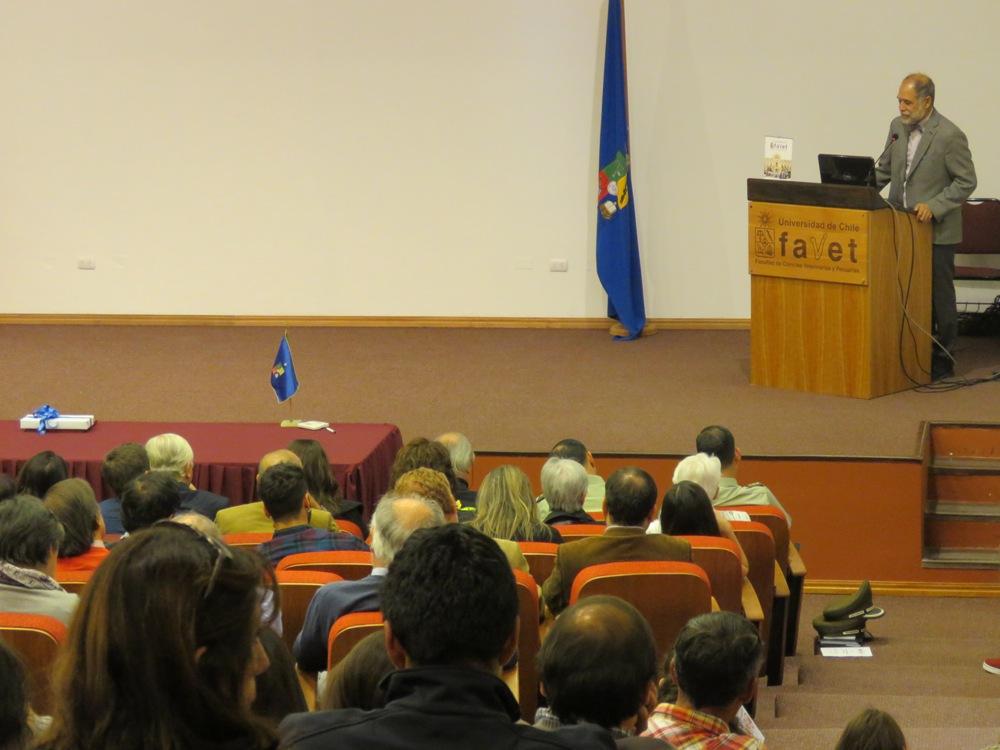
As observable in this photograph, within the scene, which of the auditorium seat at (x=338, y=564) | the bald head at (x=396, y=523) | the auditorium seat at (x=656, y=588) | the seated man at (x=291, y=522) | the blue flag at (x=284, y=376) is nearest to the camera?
the bald head at (x=396, y=523)

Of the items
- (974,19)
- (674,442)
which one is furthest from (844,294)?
(974,19)

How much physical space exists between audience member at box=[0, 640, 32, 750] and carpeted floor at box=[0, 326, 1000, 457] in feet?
16.8

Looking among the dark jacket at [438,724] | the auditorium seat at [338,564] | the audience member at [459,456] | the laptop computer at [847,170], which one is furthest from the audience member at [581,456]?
the dark jacket at [438,724]

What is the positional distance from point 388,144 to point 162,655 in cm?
823

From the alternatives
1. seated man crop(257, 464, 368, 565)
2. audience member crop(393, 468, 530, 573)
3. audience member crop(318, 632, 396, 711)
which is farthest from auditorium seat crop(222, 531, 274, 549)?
audience member crop(318, 632, 396, 711)

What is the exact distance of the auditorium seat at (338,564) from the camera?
374cm

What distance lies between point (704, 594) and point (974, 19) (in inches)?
255

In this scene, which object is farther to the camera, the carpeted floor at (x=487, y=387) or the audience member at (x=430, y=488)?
the carpeted floor at (x=487, y=387)

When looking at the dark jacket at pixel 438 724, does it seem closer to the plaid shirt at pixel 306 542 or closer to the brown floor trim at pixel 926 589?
the plaid shirt at pixel 306 542

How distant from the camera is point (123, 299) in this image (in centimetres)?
973

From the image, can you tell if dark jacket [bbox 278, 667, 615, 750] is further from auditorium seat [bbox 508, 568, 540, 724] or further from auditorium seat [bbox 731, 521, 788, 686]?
auditorium seat [bbox 731, 521, 788, 686]

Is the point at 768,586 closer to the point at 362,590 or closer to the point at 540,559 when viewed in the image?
the point at 540,559

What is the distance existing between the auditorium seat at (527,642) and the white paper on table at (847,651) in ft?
7.76

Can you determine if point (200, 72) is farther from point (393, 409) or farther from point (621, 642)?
point (621, 642)
